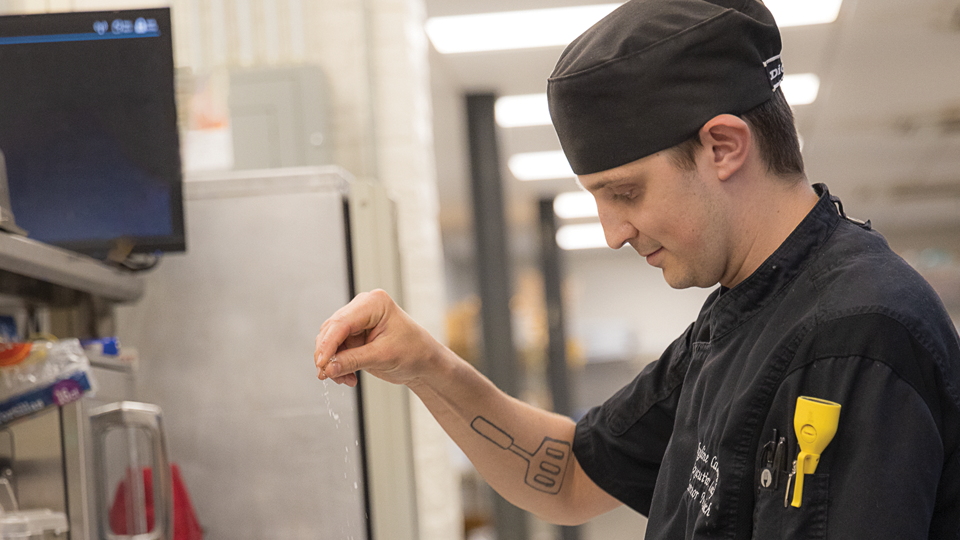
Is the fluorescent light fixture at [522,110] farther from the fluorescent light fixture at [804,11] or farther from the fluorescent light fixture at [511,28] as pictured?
the fluorescent light fixture at [804,11]

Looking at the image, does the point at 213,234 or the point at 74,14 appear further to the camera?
the point at 213,234

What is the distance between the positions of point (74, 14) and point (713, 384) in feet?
4.66

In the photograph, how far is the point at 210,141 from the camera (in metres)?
2.34

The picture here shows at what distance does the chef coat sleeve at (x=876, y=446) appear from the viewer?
0.80 metres

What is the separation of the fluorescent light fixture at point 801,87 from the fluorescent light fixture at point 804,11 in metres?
0.73

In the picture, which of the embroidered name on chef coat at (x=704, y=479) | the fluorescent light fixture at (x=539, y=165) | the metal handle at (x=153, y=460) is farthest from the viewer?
the fluorescent light fixture at (x=539, y=165)

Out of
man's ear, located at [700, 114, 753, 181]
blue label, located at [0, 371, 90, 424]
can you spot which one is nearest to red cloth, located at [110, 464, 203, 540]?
blue label, located at [0, 371, 90, 424]

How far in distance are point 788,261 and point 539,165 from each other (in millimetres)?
5904

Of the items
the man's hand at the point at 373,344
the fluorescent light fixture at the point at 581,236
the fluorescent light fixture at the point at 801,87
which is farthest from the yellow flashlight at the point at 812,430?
the fluorescent light fixture at the point at 581,236

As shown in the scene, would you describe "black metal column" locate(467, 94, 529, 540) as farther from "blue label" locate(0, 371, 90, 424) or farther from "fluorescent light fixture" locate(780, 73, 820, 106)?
"blue label" locate(0, 371, 90, 424)

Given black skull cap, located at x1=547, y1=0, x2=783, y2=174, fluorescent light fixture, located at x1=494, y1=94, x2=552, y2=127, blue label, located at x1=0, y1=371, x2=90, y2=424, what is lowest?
blue label, located at x1=0, y1=371, x2=90, y2=424

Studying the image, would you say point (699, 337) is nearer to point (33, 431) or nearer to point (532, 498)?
point (532, 498)

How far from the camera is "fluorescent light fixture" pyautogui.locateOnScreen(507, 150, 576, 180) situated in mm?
6574

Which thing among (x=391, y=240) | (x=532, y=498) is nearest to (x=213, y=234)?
(x=391, y=240)
